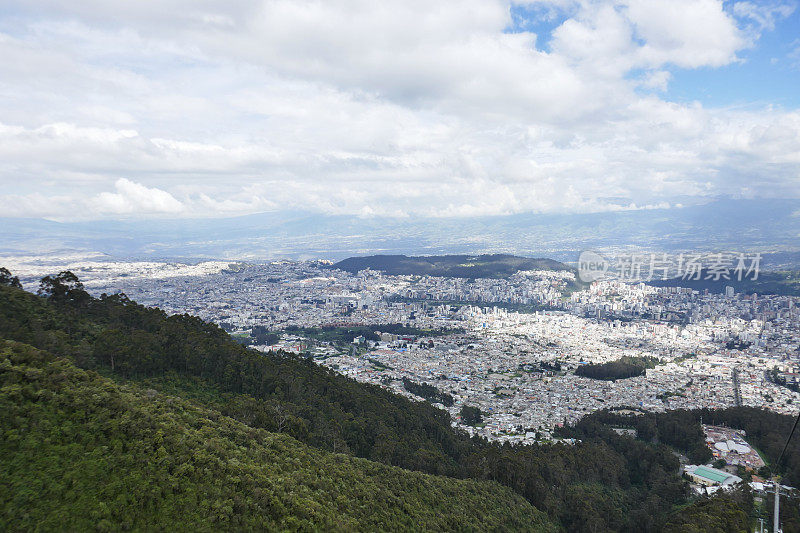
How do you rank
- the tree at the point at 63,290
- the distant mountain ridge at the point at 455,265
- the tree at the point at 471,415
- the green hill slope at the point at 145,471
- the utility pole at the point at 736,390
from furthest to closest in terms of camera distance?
1. the distant mountain ridge at the point at 455,265
2. the utility pole at the point at 736,390
3. the tree at the point at 471,415
4. the tree at the point at 63,290
5. the green hill slope at the point at 145,471

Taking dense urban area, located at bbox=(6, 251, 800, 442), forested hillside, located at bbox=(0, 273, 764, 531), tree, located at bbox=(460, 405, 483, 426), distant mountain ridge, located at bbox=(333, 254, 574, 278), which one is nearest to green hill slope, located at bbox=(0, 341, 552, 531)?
forested hillside, located at bbox=(0, 273, 764, 531)

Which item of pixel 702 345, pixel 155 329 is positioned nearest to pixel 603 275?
pixel 702 345

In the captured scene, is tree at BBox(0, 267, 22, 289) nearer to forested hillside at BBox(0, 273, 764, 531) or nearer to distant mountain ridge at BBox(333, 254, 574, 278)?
forested hillside at BBox(0, 273, 764, 531)

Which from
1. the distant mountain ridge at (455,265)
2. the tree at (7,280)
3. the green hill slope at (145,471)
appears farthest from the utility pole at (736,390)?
the distant mountain ridge at (455,265)

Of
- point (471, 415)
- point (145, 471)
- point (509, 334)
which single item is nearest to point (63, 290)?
point (145, 471)

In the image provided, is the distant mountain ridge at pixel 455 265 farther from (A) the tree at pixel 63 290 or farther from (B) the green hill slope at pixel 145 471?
(B) the green hill slope at pixel 145 471

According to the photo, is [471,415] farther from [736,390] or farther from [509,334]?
[509,334]
